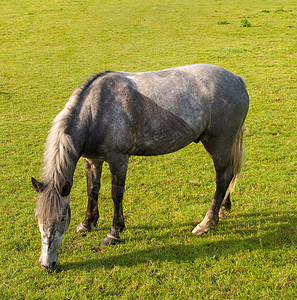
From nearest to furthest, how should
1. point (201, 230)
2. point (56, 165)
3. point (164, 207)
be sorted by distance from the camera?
point (56, 165) → point (201, 230) → point (164, 207)

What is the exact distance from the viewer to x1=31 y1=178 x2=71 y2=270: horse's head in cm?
392

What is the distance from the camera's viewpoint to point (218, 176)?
5.29 metres

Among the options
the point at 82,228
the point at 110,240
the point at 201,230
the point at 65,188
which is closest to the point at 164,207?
the point at 201,230

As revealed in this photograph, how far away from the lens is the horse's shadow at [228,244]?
15.1 feet

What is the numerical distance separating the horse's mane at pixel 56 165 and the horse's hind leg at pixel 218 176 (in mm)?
2085

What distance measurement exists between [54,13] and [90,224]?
22219mm

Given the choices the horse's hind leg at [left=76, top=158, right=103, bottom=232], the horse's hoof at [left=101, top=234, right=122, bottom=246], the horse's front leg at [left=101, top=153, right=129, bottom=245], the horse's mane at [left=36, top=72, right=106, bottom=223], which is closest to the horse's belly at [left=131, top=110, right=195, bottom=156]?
the horse's front leg at [left=101, top=153, right=129, bottom=245]

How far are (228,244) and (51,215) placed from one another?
2562mm

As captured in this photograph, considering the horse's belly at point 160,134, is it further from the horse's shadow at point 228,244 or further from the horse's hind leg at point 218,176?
the horse's shadow at point 228,244

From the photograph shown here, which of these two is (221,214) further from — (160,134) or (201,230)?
(160,134)

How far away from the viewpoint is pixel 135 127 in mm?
4766

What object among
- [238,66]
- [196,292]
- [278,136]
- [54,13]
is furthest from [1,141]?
[54,13]

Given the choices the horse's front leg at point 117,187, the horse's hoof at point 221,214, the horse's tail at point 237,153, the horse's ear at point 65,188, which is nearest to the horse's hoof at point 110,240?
the horse's front leg at point 117,187

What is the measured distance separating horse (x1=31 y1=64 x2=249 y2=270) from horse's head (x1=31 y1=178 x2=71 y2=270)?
0.03 m
